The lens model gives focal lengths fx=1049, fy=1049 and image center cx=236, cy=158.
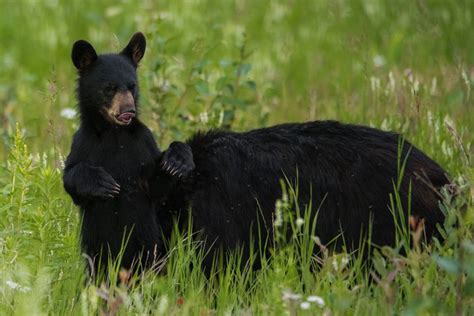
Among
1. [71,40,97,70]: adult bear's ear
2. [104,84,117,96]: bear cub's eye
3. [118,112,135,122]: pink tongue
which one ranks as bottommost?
[118,112,135,122]: pink tongue

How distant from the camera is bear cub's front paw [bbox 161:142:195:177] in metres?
5.07

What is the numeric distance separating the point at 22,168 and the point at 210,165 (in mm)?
938

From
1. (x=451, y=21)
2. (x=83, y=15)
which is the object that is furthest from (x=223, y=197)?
(x=83, y=15)

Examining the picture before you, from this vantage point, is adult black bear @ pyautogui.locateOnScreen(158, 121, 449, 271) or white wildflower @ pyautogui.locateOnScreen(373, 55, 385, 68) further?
white wildflower @ pyautogui.locateOnScreen(373, 55, 385, 68)

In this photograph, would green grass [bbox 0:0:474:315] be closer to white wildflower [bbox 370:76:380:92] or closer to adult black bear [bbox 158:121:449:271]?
white wildflower [bbox 370:76:380:92]

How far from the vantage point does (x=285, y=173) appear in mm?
5160

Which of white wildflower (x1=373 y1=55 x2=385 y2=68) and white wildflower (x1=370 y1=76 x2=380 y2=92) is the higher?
white wildflower (x1=373 y1=55 x2=385 y2=68)

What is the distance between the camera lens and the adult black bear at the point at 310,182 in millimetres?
5066

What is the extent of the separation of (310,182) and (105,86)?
1149 mm

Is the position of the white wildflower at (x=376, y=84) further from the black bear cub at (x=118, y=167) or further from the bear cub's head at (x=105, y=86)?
the black bear cub at (x=118, y=167)

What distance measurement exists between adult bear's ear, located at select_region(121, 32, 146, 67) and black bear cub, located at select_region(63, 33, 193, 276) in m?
0.30

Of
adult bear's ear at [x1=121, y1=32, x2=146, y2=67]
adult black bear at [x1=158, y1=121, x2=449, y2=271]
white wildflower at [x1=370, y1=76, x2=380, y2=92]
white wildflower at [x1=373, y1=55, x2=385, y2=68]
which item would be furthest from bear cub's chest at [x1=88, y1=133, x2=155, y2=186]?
white wildflower at [x1=373, y1=55, x2=385, y2=68]

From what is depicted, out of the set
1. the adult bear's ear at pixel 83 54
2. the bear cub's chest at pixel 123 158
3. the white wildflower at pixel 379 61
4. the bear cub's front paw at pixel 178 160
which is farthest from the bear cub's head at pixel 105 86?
the white wildflower at pixel 379 61

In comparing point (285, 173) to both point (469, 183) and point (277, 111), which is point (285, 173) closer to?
point (469, 183)
